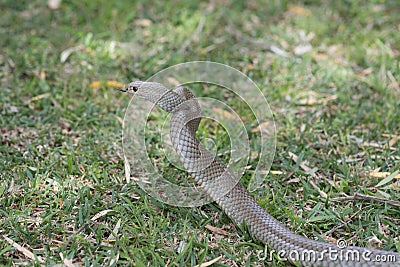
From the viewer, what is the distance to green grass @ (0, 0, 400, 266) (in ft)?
12.2

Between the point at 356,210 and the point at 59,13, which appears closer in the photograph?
the point at 356,210

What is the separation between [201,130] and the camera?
491 centimetres

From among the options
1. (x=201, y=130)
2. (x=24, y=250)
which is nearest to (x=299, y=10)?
(x=201, y=130)

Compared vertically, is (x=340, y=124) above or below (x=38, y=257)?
below

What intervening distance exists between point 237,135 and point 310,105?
931 mm

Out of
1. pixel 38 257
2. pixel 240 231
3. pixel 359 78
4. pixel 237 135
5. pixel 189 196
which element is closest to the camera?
pixel 38 257

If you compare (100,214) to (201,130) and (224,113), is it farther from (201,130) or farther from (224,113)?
(224,113)

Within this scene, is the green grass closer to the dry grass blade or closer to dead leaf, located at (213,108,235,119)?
the dry grass blade

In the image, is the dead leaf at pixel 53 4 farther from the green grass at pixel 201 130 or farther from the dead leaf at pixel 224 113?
the dead leaf at pixel 224 113

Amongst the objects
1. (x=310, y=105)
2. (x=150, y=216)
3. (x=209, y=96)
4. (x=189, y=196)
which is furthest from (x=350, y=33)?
(x=150, y=216)

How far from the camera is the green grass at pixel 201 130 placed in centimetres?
371

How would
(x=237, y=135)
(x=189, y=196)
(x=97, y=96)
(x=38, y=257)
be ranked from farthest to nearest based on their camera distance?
(x=97, y=96) < (x=237, y=135) < (x=189, y=196) < (x=38, y=257)

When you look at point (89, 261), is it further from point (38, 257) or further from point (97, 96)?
point (97, 96)

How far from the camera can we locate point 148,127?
16.5ft
